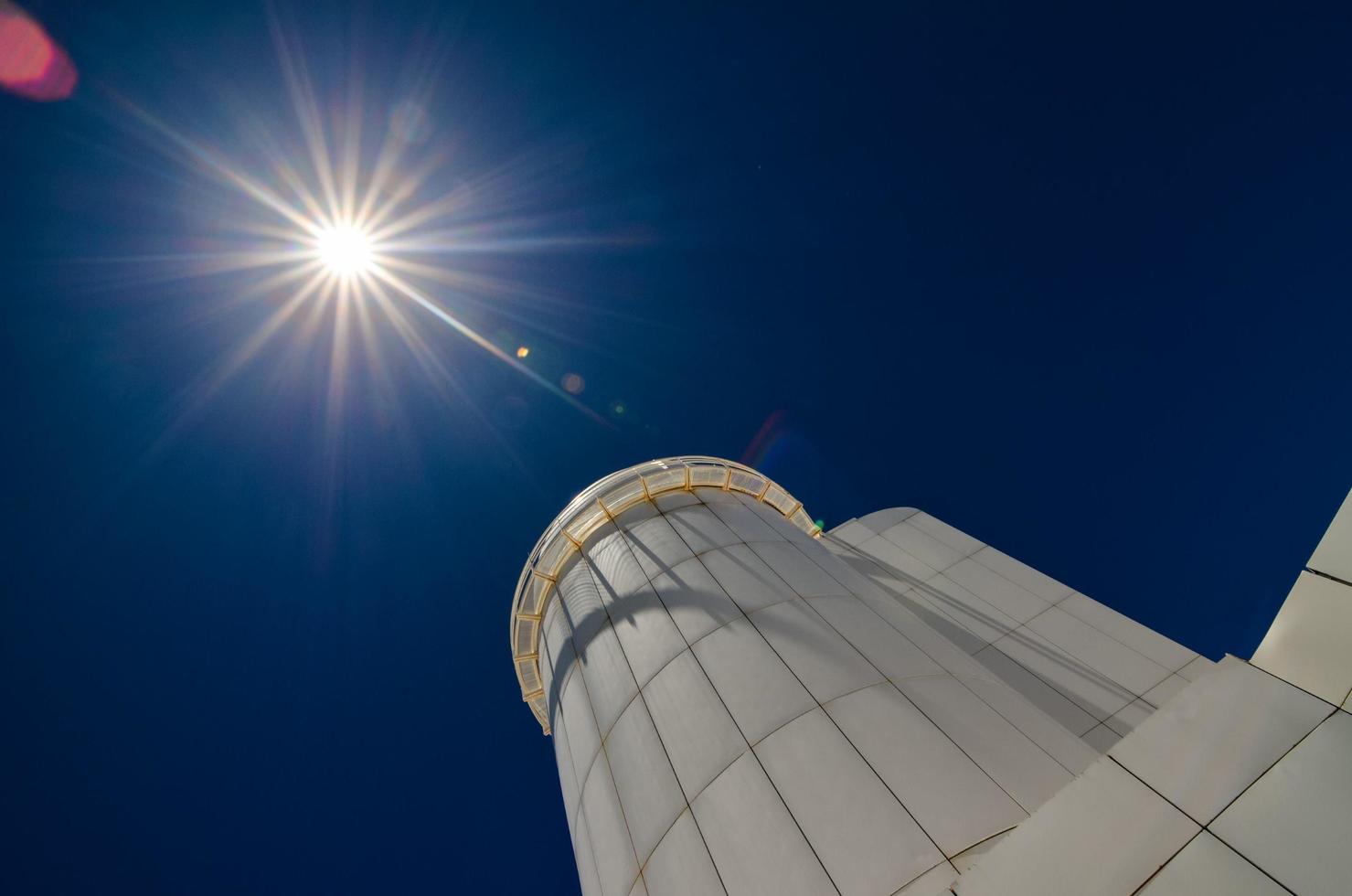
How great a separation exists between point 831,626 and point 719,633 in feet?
7.27

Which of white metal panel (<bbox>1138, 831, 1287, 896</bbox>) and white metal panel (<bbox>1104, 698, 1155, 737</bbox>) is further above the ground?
white metal panel (<bbox>1138, 831, 1287, 896</bbox>)

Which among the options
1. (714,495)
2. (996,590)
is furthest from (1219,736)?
(996,590)

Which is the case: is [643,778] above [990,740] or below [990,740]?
above

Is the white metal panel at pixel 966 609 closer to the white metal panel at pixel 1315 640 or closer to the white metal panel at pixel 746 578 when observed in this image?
the white metal panel at pixel 746 578

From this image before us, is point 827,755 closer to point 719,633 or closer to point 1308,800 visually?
point 719,633

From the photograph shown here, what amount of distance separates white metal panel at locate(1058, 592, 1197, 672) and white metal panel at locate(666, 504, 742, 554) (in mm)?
11731

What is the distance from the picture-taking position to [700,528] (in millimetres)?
12516

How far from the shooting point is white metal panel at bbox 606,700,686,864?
775cm

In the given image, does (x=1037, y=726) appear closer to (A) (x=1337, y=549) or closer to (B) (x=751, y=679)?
(B) (x=751, y=679)

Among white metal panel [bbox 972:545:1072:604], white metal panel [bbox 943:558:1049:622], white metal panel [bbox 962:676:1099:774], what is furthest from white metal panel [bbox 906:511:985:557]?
white metal panel [bbox 962:676:1099:774]

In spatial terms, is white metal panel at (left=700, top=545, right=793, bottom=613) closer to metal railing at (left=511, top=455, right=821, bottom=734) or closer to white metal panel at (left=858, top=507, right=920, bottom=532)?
metal railing at (left=511, top=455, right=821, bottom=734)

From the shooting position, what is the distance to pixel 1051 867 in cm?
385

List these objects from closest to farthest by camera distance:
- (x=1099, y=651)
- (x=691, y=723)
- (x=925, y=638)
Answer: (x=691, y=723) → (x=925, y=638) → (x=1099, y=651)

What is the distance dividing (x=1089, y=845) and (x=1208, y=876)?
676 millimetres
